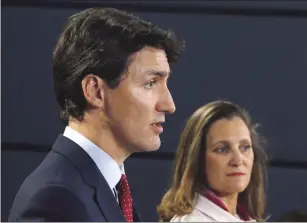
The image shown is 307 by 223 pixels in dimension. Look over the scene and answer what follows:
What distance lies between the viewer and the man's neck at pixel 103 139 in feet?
1.81

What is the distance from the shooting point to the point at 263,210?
2.48 feet

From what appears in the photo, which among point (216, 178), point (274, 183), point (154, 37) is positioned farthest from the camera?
point (274, 183)

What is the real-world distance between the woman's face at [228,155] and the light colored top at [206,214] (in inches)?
1.1

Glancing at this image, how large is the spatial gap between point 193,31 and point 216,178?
0.87 ft

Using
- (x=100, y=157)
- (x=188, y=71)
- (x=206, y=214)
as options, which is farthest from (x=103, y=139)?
(x=188, y=71)

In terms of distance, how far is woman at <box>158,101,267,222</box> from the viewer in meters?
0.69

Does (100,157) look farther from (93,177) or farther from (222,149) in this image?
(222,149)

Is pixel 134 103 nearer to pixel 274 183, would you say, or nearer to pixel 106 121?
pixel 106 121

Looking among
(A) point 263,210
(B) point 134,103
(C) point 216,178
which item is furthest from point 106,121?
(A) point 263,210

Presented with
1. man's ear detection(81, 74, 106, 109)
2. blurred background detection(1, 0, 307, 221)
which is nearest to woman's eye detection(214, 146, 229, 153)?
blurred background detection(1, 0, 307, 221)

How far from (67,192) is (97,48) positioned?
162 millimetres

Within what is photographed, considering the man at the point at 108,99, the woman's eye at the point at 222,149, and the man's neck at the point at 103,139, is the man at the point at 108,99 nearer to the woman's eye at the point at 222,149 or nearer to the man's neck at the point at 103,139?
the man's neck at the point at 103,139

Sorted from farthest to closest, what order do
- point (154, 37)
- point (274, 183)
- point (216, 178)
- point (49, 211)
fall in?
point (274, 183)
point (216, 178)
point (154, 37)
point (49, 211)

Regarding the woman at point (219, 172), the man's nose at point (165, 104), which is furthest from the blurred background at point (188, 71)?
the man's nose at point (165, 104)
